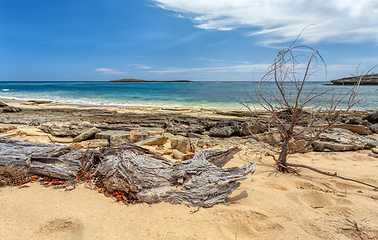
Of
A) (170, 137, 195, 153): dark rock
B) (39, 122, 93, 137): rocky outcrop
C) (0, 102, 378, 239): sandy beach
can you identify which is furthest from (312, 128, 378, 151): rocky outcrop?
(39, 122, 93, 137): rocky outcrop

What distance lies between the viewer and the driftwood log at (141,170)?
2.66m

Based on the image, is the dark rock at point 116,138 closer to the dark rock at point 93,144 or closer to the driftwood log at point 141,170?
the dark rock at point 93,144

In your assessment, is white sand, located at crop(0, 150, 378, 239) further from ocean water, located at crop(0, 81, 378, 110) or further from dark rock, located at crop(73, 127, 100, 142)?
dark rock, located at crop(73, 127, 100, 142)

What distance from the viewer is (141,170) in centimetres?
290

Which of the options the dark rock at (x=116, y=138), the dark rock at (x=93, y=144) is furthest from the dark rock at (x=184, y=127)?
the dark rock at (x=93, y=144)

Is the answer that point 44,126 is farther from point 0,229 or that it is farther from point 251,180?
point 251,180

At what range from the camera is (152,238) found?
210 cm

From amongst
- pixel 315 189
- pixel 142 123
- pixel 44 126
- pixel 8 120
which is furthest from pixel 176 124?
pixel 8 120

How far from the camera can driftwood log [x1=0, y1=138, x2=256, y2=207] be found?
266 centimetres

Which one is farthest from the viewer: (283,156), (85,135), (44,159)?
(85,135)

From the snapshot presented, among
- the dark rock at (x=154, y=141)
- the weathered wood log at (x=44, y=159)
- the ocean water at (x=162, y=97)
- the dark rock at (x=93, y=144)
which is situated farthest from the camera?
the ocean water at (x=162, y=97)

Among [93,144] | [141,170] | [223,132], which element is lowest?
[223,132]

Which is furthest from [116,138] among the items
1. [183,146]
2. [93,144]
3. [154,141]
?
[183,146]

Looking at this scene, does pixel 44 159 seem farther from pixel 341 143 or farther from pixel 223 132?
pixel 341 143
